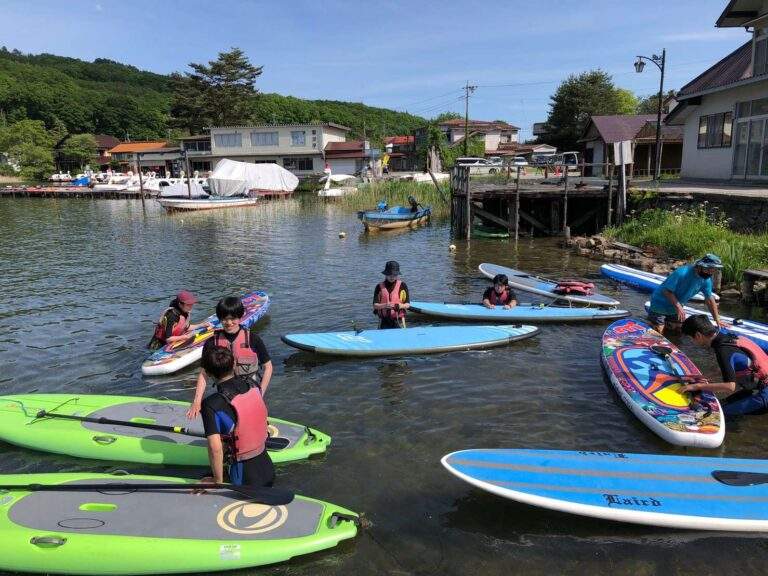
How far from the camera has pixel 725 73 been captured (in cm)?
2178

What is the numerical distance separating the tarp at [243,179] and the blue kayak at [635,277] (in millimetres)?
34192

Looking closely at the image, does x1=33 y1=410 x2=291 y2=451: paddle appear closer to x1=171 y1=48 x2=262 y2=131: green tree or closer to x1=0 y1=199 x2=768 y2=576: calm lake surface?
x1=0 y1=199 x2=768 y2=576: calm lake surface

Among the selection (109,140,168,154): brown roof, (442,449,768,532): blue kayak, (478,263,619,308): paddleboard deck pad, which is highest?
(109,140,168,154): brown roof

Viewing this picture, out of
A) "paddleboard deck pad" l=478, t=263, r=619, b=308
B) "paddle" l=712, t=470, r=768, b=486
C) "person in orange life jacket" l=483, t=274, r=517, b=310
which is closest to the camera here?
"paddle" l=712, t=470, r=768, b=486

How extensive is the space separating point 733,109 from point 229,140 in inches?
1980

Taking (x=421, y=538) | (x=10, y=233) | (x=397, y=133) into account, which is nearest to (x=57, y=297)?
(x=421, y=538)

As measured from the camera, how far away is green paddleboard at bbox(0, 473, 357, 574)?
4.17 meters

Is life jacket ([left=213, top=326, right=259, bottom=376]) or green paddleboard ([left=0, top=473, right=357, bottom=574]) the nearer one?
green paddleboard ([left=0, top=473, right=357, bottom=574])

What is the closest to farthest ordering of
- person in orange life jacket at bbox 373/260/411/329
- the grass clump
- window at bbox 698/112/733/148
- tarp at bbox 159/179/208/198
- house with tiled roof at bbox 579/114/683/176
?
1. person in orange life jacket at bbox 373/260/411/329
2. the grass clump
3. window at bbox 698/112/733/148
4. house with tiled roof at bbox 579/114/683/176
5. tarp at bbox 159/179/208/198

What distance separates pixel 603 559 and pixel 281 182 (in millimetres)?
47083

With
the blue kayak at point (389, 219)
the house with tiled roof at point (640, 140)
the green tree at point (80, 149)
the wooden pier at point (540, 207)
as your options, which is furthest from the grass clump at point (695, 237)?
the green tree at point (80, 149)

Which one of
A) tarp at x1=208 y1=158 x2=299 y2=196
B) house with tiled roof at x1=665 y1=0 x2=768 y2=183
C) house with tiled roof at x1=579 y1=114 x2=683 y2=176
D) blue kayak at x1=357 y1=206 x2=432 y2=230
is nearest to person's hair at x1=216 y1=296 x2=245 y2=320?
house with tiled roof at x1=665 y1=0 x2=768 y2=183

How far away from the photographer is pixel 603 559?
4.58 metres

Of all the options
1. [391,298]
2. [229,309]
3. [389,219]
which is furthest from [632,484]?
[389,219]
